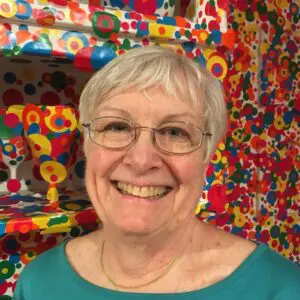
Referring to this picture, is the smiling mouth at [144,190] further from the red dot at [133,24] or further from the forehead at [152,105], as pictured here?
the red dot at [133,24]

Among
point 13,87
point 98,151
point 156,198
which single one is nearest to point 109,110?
point 98,151

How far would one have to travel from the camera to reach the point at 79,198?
118 centimetres

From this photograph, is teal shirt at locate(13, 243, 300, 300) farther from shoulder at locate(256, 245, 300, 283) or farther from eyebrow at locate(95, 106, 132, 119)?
eyebrow at locate(95, 106, 132, 119)

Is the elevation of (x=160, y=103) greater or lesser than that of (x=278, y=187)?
greater

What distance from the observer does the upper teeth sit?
0.87 m

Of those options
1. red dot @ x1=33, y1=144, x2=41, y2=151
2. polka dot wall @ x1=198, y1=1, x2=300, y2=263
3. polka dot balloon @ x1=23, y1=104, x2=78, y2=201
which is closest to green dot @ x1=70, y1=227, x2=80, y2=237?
polka dot balloon @ x1=23, y1=104, x2=78, y2=201

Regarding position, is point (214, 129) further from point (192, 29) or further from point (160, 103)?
point (192, 29)

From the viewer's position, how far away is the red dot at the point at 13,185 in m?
1.27

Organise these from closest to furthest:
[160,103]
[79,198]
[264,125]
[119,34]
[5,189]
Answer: [160,103] < [119,34] < [79,198] < [5,189] < [264,125]

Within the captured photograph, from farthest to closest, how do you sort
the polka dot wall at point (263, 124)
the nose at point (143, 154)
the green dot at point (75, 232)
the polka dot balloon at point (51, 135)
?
1. the polka dot wall at point (263, 124)
2. the green dot at point (75, 232)
3. the polka dot balloon at point (51, 135)
4. the nose at point (143, 154)

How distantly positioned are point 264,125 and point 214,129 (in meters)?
1.07

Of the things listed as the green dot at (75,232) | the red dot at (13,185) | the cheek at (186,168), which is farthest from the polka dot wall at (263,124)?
the cheek at (186,168)

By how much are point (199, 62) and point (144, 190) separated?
14.2 inches

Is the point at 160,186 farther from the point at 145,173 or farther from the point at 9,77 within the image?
the point at 9,77
